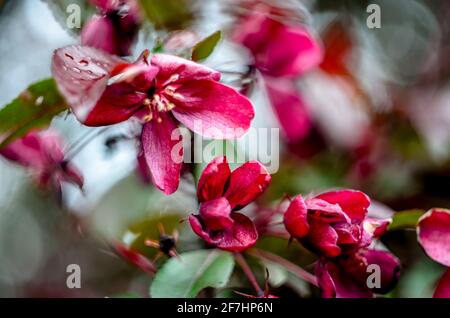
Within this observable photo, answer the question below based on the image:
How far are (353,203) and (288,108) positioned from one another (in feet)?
1.33

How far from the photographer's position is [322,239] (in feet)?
2.19

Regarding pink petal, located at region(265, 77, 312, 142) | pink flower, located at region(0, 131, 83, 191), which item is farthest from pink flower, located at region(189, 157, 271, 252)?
pink petal, located at region(265, 77, 312, 142)

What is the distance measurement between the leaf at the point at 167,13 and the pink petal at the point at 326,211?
0.35 metres

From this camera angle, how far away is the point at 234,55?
2.95ft

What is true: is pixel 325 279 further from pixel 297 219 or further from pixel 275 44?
pixel 275 44

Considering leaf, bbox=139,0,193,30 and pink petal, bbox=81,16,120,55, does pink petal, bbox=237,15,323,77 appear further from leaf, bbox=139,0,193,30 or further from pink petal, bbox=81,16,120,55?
pink petal, bbox=81,16,120,55

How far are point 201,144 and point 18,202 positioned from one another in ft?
2.32

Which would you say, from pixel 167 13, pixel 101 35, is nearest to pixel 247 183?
pixel 101 35

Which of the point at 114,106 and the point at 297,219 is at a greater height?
the point at 114,106

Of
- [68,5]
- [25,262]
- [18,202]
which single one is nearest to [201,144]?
[68,5]

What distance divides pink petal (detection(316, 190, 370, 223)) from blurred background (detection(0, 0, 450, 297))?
184mm

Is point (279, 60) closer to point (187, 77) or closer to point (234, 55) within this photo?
point (234, 55)

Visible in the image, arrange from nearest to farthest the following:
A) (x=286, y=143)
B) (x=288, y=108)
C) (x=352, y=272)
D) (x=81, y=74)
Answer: (x=81, y=74) → (x=352, y=272) → (x=288, y=108) → (x=286, y=143)

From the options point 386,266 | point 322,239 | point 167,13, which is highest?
point 167,13
